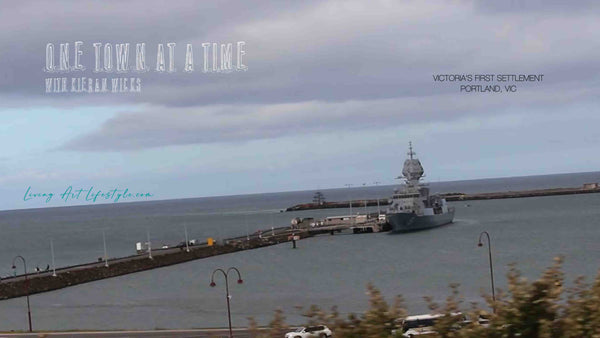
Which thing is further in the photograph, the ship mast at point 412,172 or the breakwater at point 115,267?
the ship mast at point 412,172

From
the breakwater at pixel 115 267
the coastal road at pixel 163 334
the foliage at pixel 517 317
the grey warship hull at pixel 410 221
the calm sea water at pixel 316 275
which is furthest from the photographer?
the grey warship hull at pixel 410 221

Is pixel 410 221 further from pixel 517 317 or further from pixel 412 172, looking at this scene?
pixel 517 317

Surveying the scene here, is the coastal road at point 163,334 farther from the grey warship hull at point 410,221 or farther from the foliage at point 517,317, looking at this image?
the grey warship hull at point 410,221

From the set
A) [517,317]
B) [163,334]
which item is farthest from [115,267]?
[517,317]

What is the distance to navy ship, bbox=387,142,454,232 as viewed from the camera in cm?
11031

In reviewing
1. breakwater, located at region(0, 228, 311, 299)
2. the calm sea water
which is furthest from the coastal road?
breakwater, located at region(0, 228, 311, 299)

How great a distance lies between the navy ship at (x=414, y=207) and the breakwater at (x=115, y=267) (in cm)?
1694

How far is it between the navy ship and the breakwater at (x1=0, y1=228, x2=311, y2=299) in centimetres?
1694

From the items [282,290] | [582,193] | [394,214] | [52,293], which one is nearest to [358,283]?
[282,290]

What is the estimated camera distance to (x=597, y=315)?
24.8 ft

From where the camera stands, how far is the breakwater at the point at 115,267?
68.2 metres

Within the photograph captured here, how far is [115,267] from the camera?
7900cm

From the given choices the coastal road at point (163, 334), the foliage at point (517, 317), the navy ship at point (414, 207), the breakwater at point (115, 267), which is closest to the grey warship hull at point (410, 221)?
the navy ship at point (414, 207)

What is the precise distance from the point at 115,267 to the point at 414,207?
50288 millimetres
